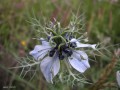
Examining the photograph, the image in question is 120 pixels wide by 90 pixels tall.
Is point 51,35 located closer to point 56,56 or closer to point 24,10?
point 56,56

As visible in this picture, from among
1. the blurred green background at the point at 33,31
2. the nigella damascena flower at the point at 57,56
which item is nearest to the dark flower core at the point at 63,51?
the nigella damascena flower at the point at 57,56

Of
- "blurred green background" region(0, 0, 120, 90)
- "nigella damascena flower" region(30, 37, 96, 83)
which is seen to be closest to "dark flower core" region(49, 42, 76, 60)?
"nigella damascena flower" region(30, 37, 96, 83)

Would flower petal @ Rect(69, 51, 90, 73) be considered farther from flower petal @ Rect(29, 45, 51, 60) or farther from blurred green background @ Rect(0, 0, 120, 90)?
blurred green background @ Rect(0, 0, 120, 90)

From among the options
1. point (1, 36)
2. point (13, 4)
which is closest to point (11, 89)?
point (1, 36)

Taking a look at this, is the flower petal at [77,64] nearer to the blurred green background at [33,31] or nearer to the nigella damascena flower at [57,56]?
the nigella damascena flower at [57,56]

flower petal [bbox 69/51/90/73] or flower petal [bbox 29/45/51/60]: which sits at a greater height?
flower petal [bbox 29/45/51/60]

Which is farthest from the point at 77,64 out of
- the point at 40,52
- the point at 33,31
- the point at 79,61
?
the point at 33,31

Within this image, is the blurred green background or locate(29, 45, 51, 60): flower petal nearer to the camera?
locate(29, 45, 51, 60): flower petal
